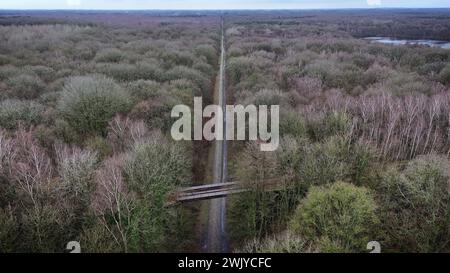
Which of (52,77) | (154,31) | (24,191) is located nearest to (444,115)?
(24,191)

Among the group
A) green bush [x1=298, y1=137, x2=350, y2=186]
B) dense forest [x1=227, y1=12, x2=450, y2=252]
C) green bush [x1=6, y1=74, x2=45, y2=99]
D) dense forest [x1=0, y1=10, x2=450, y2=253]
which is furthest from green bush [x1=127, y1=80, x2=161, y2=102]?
green bush [x1=298, y1=137, x2=350, y2=186]

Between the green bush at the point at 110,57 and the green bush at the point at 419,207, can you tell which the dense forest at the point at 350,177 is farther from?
the green bush at the point at 110,57

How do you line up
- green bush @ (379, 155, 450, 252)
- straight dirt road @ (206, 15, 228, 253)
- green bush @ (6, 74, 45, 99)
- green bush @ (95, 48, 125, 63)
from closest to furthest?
green bush @ (379, 155, 450, 252), straight dirt road @ (206, 15, 228, 253), green bush @ (6, 74, 45, 99), green bush @ (95, 48, 125, 63)

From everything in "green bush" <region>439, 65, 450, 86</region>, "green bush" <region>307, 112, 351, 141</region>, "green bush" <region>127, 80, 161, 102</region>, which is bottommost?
"green bush" <region>307, 112, 351, 141</region>

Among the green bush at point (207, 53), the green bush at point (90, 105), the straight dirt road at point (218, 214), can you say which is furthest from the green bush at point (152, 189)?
the green bush at point (207, 53)

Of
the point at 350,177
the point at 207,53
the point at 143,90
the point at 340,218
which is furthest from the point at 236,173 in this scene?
the point at 207,53

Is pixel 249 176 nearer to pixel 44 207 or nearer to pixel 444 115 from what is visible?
pixel 44 207

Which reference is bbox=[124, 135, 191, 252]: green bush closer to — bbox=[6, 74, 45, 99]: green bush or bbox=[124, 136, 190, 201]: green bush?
bbox=[124, 136, 190, 201]: green bush

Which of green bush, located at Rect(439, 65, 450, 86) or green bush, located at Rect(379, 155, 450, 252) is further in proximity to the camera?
green bush, located at Rect(439, 65, 450, 86)
